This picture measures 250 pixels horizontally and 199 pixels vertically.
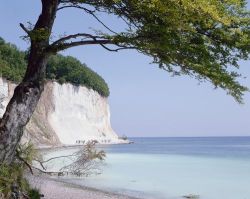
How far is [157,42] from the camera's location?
7.12 metres

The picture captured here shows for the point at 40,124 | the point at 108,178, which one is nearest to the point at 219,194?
the point at 108,178

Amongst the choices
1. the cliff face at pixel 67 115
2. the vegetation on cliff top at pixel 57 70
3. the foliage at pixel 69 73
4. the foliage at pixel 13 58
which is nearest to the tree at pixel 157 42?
the cliff face at pixel 67 115

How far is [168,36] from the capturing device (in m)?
6.97

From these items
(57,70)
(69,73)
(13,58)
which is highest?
(57,70)

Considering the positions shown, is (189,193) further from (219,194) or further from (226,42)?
(226,42)

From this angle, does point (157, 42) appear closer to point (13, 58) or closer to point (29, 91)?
point (29, 91)

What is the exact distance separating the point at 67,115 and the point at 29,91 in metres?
63.8

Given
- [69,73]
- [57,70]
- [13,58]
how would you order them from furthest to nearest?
[57,70]
[69,73]
[13,58]

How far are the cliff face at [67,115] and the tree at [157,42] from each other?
4454cm

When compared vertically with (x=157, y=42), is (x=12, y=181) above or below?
below

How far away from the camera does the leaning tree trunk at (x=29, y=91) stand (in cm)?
725

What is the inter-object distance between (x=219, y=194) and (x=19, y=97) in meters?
14.5

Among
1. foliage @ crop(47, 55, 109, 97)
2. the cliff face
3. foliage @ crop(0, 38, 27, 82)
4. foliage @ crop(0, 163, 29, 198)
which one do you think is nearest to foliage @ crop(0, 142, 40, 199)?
foliage @ crop(0, 163, 29, 198)

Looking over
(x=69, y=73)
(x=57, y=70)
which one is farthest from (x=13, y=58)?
(x=57, y=70)
